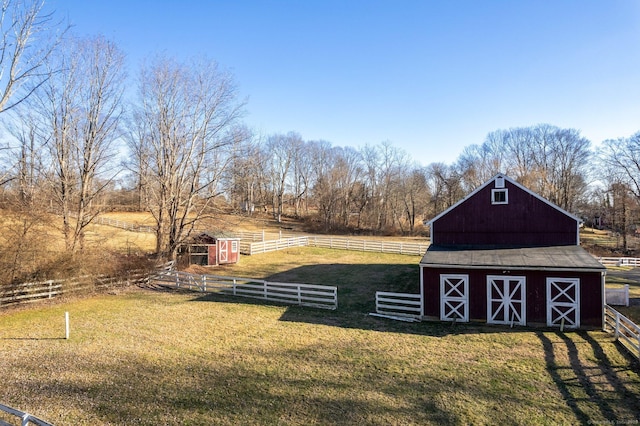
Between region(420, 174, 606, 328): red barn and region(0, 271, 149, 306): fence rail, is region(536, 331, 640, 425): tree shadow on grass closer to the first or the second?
region(420, 174, 606, 328): red barn

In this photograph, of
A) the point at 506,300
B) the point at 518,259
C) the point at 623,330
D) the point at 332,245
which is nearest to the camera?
the point at 623,330

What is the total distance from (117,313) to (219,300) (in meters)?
4.29

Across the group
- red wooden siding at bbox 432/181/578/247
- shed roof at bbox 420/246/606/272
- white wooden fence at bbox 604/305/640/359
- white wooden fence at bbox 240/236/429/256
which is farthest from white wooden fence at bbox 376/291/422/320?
white wooden fence at bbox 240/236/429/256

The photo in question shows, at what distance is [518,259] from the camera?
13.8 m

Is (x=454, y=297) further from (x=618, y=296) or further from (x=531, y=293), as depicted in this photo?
(x=618, y=296)

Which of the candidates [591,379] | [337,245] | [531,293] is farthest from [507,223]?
[337,245]

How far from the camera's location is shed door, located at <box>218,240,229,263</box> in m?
27.7

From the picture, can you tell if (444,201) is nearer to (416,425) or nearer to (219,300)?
(219,300)

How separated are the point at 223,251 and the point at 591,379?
23.9m

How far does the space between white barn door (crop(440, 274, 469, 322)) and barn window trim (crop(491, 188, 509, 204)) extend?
4.84 m

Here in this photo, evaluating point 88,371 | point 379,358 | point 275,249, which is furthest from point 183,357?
point 275,249

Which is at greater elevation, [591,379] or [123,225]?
[123,225]

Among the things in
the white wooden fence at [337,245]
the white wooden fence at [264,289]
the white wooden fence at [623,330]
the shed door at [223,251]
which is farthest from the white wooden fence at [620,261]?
the shed door at [223,251]

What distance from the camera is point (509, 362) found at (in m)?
9.77
